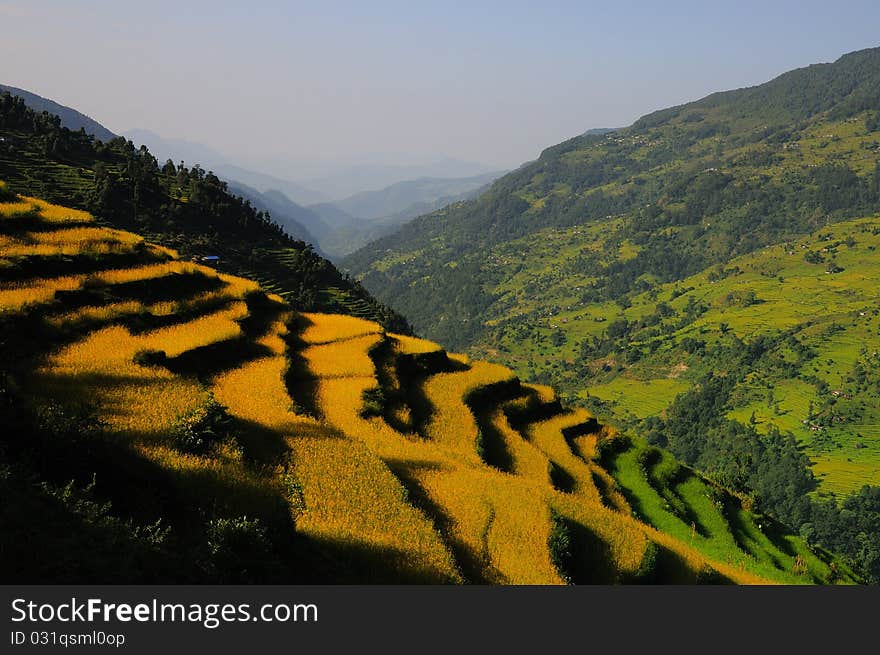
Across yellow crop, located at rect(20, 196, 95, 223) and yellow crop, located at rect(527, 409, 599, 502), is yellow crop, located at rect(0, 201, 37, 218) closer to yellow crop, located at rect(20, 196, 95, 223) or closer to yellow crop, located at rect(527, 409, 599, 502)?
yellow crop, located at rect(20, 196, 95, 223)

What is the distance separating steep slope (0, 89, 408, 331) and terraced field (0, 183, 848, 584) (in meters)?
49.0

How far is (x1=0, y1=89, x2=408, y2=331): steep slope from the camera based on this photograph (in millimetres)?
81938

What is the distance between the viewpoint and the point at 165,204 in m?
93.1

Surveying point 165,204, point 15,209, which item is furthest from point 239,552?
point 165,204

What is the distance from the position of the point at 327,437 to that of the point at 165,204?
86759 millimetres

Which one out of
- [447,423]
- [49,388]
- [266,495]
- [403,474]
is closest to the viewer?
[266,495]

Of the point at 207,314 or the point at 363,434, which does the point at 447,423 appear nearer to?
the point at 363,434

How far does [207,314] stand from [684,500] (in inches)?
1459

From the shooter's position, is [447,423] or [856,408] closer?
[447,423]

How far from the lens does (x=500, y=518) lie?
20484 mm

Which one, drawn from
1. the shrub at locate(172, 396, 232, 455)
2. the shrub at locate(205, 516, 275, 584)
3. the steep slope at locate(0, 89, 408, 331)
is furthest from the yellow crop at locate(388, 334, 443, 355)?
the steep slope at locate(0, 89, 408, 331)

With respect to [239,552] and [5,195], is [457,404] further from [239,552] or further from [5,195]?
[5,195]

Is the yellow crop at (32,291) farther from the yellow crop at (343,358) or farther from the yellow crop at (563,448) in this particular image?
the yellow crop at (563,448)

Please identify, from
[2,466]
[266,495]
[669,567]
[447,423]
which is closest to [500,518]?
[669,567]
